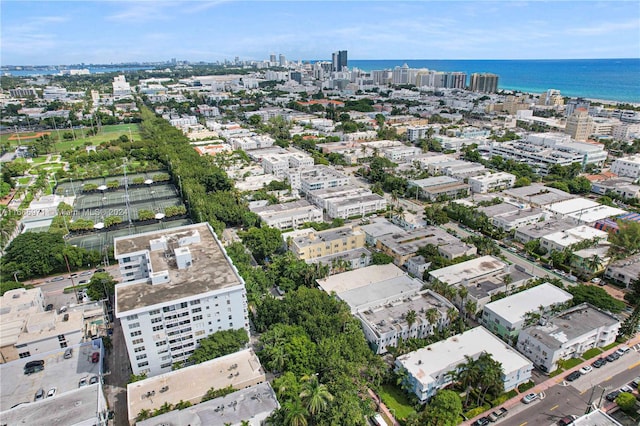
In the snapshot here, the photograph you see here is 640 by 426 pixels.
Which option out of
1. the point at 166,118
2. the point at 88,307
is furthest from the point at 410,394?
the point at 166,118

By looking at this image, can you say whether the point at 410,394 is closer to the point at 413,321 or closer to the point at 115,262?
the point at 413,321

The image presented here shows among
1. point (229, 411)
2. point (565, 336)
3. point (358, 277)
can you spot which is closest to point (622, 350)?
point (565, 336)

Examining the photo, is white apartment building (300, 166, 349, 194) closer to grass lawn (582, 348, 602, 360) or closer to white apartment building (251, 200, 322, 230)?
white apartment building (251, 200, 322, 230)

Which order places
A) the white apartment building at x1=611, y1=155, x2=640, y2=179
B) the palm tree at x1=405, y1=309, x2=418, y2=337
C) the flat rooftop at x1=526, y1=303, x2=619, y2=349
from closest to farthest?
the flat rooftop at x1=526, y1=303, x2=619, y2=349, the palm tree at x1=405, y1=309, x2=418, y2=337, the white apartment building at x1=611, y1=155, x2=640, y2=179

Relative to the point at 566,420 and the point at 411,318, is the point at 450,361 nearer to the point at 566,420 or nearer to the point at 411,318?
the point at 411,318

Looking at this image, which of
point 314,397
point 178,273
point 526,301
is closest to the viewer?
point 314,397

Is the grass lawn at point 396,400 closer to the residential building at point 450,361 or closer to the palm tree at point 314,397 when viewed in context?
the residential building at point 450,361

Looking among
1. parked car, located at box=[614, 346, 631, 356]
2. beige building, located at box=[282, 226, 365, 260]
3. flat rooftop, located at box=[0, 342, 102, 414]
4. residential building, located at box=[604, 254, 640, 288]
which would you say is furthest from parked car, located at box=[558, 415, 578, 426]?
flat rooftop, located at box=[0, 342, 102, 414]

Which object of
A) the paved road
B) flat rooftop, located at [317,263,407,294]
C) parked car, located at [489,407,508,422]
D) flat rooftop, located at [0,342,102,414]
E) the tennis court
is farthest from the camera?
the tennis court
